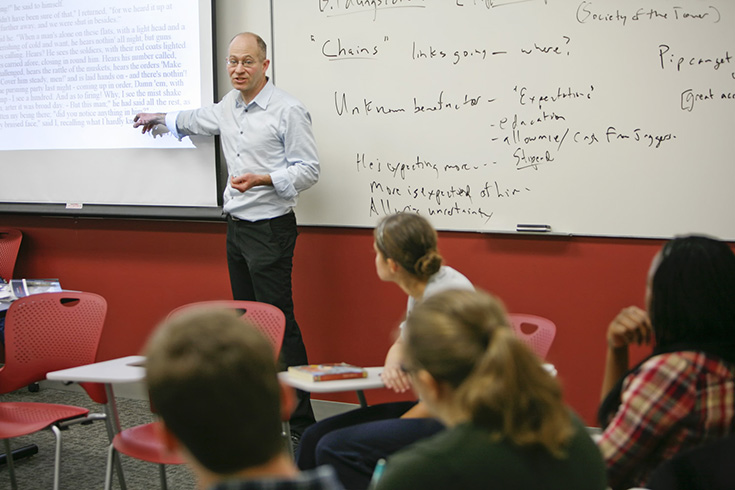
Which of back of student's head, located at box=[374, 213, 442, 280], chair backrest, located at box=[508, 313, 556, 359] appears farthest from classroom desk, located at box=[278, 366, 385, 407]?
chair backrest, located at box=[508, 313, 556, 359]

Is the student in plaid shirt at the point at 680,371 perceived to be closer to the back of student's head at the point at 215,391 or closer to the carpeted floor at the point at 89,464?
the back of student's head at the point at 215,391

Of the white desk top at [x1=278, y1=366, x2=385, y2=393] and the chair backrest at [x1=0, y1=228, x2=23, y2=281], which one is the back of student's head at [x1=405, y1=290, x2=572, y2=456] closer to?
the white desk top at [x1=278, y1=366, x2=385, y2=393]

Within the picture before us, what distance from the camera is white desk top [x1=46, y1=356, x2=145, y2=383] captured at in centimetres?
225

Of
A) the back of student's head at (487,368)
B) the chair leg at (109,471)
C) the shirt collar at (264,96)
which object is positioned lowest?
the chair leg at (109,471)

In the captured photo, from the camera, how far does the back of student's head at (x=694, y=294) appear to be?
156 centimetres

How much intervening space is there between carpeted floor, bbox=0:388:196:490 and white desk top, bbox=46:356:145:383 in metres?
0.85

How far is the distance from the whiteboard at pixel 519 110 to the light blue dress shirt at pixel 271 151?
0.28m

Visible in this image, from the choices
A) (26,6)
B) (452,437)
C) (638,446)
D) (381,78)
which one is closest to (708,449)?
(638,446)

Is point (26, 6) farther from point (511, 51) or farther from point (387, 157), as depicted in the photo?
point (511, 51)

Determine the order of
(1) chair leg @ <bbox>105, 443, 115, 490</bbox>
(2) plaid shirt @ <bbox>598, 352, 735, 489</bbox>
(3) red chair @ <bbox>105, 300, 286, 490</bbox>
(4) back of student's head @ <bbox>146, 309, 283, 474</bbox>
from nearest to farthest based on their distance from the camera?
(4) back of student's head @ <bbox>146, 309, 283, 474</bbox> → (2) plaid shirt @ <bbox>598, 352, 735, 489</bbox> → (3) red chair @ <bbox>105, 300, 286, 490</bbox> → (1) chair leg @ <bbox>105, 443, 115, 490</bbox>

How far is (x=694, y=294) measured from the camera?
1.59 metres

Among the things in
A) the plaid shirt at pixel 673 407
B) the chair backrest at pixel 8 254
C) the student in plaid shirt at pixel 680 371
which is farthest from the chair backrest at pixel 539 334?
the chair backrest at pixel 8 254

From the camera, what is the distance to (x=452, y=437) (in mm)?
1136

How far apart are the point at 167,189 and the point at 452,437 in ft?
10.4
